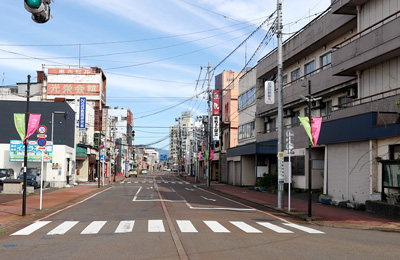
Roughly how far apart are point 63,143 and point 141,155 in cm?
14125

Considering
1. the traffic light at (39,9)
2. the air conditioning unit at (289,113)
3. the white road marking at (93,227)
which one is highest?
the air conditioning unit at (289,113)

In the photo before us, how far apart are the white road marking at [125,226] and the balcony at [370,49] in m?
15.1

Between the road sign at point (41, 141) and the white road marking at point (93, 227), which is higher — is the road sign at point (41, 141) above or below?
above

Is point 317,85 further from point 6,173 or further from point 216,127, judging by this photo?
point 6,173

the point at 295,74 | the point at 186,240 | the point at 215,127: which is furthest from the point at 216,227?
the point at 215,127

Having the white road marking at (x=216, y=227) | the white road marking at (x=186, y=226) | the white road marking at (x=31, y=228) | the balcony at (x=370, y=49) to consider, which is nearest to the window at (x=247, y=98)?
the balcony at (x=370, y=49)

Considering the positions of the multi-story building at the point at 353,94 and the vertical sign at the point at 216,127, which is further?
the vertical sign at the point at 216,127

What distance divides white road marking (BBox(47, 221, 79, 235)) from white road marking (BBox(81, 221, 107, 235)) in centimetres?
64

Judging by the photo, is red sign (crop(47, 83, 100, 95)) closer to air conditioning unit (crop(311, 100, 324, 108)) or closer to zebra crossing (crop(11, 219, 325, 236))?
air conditioning unit (crop(311, 100, 324, 108))

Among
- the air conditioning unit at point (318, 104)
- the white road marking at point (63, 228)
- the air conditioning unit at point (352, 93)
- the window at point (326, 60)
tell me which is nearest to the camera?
the white road marking at point (63, 228)

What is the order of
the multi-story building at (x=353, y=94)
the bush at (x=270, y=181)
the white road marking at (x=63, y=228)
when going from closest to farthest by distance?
the white road marking at (x=63, y=228) < the multi-story building at (x=353, y=94) < the bush at (x=270, y=181)

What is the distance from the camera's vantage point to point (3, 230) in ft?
43.9

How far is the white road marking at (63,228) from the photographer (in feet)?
41.8

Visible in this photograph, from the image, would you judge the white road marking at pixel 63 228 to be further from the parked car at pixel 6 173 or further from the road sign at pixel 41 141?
the parked car at pixel 6 173
